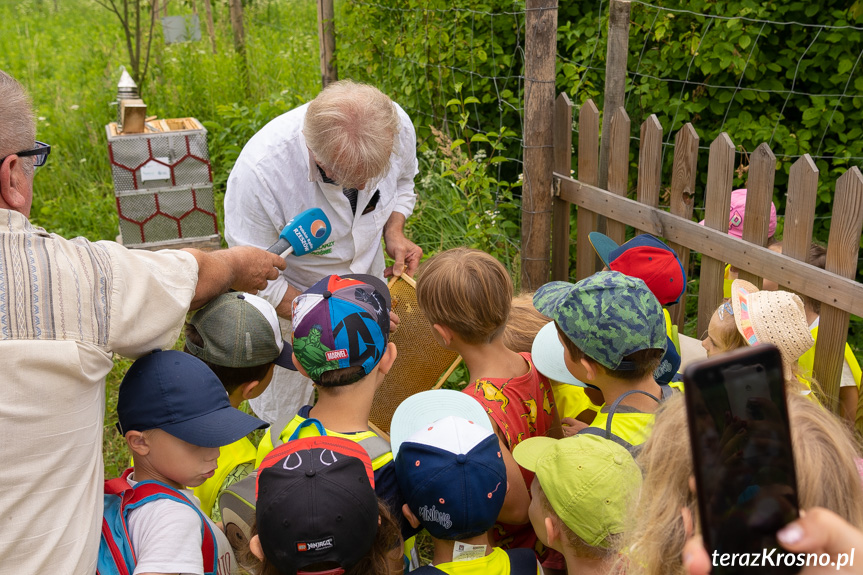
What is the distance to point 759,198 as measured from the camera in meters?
2.66

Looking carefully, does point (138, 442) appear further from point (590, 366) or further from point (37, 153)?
point (590, 366)

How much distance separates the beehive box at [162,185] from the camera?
448cm

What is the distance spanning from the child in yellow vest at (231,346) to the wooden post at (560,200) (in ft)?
6.09

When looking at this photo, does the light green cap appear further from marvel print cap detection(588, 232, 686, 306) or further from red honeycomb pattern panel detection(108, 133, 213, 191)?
red honeycomb pattern panel detection(108, 133, 213, 191)

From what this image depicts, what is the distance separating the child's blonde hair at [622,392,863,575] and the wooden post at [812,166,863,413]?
4.59 feet

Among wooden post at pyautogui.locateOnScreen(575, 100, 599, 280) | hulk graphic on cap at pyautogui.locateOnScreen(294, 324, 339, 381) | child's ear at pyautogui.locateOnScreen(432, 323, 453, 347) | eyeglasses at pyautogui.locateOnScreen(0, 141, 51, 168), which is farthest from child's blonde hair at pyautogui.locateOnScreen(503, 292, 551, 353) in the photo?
eyeglasses at pyautogui.locateOnScreen(0, 141, 51, 168)

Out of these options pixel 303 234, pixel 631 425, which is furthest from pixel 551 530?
pixel 303 234

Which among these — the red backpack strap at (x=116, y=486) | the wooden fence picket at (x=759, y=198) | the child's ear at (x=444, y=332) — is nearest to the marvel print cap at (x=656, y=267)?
the wooden fence picket at (x=759, y=198)

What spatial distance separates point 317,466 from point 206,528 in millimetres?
380

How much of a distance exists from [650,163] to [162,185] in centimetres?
314

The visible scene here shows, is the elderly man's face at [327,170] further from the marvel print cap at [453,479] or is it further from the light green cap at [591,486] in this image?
the light green cap at [591,486]

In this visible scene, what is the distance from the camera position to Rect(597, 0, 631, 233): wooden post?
3.20 metres

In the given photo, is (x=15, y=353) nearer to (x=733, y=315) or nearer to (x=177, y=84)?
(x=733, y=315)

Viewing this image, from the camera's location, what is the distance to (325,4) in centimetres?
499
